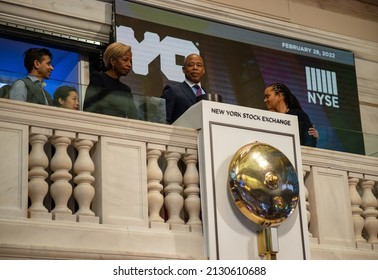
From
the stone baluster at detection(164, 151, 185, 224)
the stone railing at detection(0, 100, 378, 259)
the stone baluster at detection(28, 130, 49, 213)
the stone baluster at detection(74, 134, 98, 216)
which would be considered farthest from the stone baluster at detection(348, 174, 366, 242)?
the stone baluster at detection(28, 130, 49, 213)

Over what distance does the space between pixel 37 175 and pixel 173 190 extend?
916 millimetres

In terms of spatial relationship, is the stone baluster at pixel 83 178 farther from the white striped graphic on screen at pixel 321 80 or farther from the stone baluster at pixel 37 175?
the white striped graphic on screen at pixel 321 80

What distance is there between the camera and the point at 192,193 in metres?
6.01

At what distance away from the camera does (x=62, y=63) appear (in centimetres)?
830

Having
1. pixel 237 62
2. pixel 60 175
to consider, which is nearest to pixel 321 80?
Result: pixel 237 62

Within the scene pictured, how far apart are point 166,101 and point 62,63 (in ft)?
6.59

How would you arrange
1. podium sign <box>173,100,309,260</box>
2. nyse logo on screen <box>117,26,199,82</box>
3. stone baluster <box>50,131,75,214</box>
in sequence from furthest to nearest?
nyse logo on screen <box>117,26,199,82</box> < podium sign <box>173,100,309,260</box> < stone baluster <box>50,131,75,214</box>

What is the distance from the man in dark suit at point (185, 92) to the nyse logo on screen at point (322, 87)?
9.88 ft

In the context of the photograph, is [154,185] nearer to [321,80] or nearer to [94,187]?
[94,187]

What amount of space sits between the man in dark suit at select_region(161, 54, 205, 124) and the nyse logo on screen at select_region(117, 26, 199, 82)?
5.29ft

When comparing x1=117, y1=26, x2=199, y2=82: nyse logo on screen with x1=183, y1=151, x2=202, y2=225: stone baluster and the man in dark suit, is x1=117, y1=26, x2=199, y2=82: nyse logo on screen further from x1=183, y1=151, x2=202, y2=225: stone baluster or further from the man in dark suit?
x1=183, y1=151, x2=202, y2=225: stone baluster

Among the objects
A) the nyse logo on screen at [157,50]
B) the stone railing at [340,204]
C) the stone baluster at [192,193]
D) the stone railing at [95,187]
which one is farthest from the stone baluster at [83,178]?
the nyse logo on screen at [157,50]

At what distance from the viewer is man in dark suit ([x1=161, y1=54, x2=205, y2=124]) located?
21.4 ft

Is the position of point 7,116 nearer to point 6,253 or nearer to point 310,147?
point 6,253
